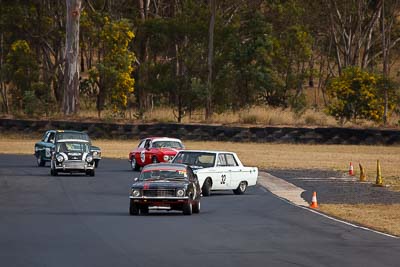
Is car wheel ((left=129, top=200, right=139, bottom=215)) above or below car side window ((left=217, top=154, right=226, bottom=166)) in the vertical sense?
below

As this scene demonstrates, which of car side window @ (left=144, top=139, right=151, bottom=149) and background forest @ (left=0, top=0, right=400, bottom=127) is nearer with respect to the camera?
car side window @ (left=144, top=139, right=151, bottom=149)

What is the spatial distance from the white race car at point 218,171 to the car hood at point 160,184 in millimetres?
5617

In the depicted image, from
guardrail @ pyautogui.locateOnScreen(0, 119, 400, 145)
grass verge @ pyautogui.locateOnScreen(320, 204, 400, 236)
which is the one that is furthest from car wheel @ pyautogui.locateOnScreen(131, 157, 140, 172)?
guardrail @ pyautogui.locateOnScreen(0, 119, 400, 145)

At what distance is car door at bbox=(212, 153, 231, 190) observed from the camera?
32250mm

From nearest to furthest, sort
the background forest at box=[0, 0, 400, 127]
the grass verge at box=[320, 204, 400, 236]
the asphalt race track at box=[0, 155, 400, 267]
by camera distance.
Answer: the asphalt race track at box=[0, 155, 400, 267]
the grass verge at box=[320, 204, 400, 236]
the background forest at box=[0, 0, 400, 127]

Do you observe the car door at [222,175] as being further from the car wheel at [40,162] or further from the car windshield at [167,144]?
the car wheel at [40,162]

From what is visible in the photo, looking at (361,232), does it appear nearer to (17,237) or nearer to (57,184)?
(17,237)

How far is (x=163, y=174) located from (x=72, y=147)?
15.2m

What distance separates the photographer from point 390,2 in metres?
89.7

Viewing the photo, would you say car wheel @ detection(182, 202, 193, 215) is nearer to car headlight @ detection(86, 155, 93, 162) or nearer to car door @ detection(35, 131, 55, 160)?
car headlight @ detection(86, 155, 93, 162)

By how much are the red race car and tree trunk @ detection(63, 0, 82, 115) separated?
30904 mm

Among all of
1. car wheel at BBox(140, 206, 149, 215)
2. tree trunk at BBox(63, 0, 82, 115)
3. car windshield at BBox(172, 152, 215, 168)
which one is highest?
tree trunk at BBox(63, 0, 82, 115)

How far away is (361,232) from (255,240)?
116 inches

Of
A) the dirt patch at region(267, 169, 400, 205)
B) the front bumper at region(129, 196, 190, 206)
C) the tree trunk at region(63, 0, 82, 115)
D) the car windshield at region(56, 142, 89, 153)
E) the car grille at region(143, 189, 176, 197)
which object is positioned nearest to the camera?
the car grille at region(143, 189, 176, 197)
